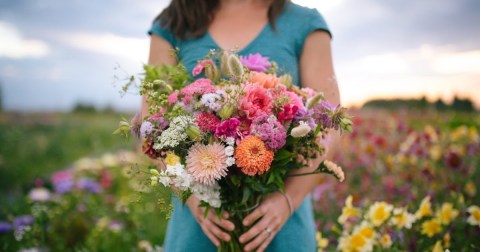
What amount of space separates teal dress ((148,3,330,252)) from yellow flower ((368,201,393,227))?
1.42ft

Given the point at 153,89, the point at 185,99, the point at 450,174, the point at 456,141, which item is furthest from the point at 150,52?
the point at 456,141

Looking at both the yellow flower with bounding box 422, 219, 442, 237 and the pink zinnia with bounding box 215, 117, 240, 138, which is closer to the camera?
the pink zinnia with bounding box 215, 117, 240, 138

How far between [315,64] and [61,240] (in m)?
2.52

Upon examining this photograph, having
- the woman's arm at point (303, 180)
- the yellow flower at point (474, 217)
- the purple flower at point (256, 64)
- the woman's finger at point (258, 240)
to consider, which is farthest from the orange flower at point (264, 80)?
the yellow flower at point (474, 217)

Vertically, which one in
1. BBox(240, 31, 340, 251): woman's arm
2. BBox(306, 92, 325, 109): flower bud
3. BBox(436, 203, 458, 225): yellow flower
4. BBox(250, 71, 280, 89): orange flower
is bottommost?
BBox(436, 203, 458, 225): yellow flower

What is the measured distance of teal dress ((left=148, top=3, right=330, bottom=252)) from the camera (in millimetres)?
1796

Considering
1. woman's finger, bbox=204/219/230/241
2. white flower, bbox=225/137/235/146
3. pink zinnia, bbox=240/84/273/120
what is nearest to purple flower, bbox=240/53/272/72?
pink zinnia, bbox=240/84/273/120

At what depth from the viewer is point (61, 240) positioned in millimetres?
3309

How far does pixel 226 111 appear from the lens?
1.26 meters

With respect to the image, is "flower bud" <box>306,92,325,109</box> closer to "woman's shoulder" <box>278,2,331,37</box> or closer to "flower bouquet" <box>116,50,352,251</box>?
"flower bouquet" <box>116,50,352,251</box>

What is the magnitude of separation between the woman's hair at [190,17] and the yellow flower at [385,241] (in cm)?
125

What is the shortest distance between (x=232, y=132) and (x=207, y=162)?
0.12 meters

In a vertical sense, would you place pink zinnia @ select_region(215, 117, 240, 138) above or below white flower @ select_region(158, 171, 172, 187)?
above

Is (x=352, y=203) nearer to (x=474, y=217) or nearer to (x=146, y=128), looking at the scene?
(x=474, y=217)
